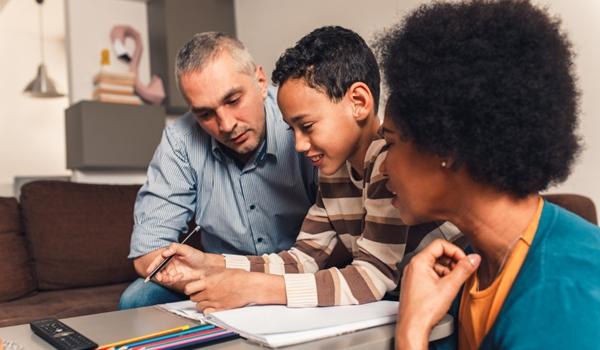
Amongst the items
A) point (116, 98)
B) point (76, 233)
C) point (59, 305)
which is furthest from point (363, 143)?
point (116, 98)

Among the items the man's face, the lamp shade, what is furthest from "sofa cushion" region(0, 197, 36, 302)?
the lamp shade

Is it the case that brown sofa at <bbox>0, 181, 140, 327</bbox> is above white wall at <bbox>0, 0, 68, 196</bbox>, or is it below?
below

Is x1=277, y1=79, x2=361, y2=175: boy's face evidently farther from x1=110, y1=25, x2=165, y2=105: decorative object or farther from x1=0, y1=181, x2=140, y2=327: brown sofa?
x1=110, y1=25, x2=165, y2=105: decorative object

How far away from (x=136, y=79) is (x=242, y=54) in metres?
2.05

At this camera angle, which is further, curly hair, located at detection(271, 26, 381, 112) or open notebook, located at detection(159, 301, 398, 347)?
curly hair, located at detection(271, 26, 381, 112)

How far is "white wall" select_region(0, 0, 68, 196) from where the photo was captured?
447 cm

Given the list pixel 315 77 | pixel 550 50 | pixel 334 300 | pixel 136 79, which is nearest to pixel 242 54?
pixel 315 77

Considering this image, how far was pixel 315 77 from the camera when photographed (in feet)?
3.50

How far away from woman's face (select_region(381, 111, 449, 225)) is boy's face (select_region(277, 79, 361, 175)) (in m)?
0.25

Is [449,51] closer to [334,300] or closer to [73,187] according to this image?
[334,300]

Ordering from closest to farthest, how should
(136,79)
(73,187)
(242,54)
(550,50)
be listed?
(550,50) → (242,54) → (73,187) → (136,79)

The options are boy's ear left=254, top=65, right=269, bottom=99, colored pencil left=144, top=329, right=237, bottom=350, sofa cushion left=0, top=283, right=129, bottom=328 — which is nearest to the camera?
colored pencil left=144, top=329, right=237, bottom=350

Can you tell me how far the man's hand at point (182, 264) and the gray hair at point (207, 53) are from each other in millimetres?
480

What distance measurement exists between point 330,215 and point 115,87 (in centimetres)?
232
